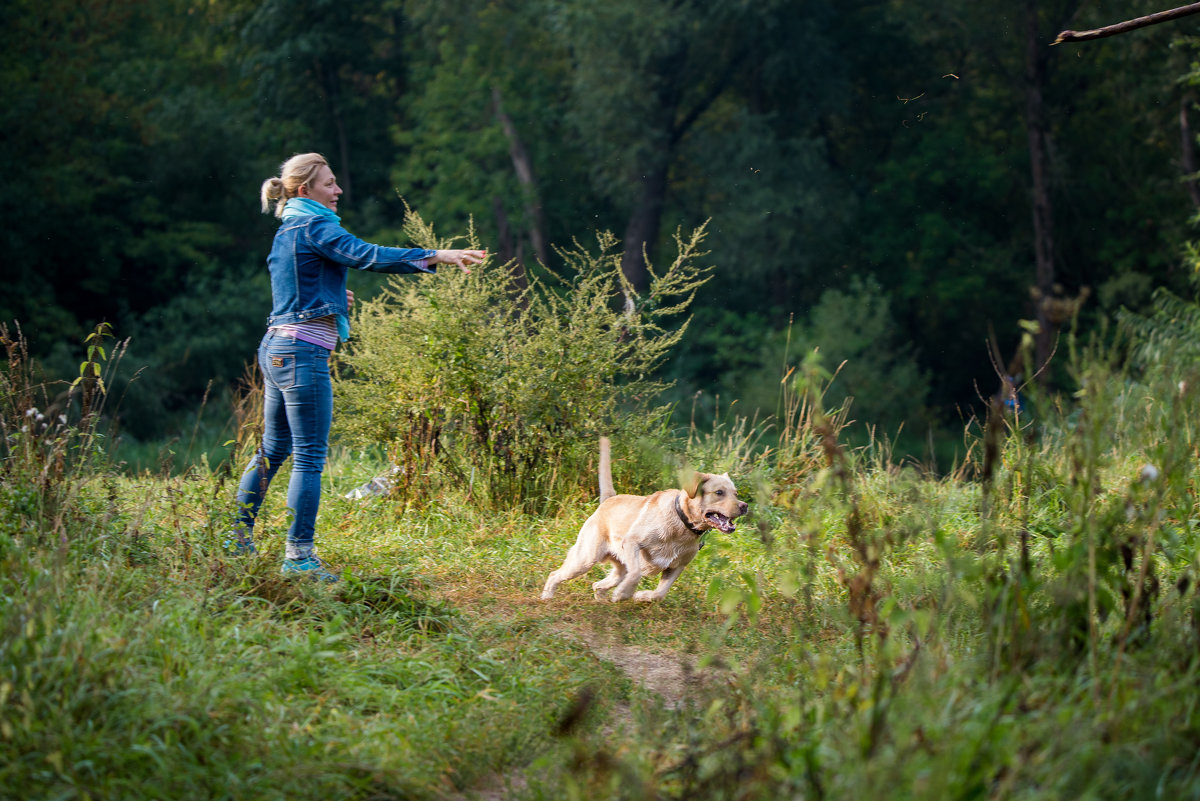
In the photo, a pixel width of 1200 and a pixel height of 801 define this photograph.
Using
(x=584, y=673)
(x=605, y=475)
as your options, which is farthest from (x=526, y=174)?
(x=584, y=673)

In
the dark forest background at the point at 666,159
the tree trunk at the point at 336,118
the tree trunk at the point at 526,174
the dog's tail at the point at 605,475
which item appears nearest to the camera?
the dog's tail at the point at 605,475

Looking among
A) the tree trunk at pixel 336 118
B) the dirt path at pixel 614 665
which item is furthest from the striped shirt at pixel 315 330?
the tree trunk at pixel 336 118

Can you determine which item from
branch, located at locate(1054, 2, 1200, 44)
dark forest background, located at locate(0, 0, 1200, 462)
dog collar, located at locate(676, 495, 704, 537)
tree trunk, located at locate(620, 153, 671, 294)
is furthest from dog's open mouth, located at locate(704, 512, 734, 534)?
tree trunk, located at locate(620, 153, 671, 294)

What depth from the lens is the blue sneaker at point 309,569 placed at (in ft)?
14.4

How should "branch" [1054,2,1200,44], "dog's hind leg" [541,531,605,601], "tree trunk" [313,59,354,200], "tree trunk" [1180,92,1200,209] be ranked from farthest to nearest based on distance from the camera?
"tree trunk" [313,59,354,200]
"tree trunk" [1180,92,1200,209]
"dog's hind leg" [541,531,605,601]
"branch" [1054,2,1200,44]

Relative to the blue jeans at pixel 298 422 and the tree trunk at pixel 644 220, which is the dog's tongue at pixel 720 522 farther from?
the tree trunk at pixel 644 220

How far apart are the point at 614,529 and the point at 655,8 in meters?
21.0

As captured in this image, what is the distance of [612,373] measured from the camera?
7.18 metres

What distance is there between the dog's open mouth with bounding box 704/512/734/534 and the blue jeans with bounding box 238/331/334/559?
178 centimetres

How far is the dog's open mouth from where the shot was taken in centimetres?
484

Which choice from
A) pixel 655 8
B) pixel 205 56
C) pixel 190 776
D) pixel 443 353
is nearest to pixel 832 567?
pixel 443 353

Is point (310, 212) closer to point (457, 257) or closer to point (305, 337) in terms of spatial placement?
point (305, 337)

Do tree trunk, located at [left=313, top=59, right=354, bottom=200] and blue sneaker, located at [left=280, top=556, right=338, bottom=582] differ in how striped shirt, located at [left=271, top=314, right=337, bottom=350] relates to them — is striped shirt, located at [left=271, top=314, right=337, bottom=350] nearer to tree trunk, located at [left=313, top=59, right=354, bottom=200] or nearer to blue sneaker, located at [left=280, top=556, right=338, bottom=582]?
blue sneaker, located at [left=280, top=556, right=338, bottom=582]

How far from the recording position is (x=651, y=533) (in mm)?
4969
